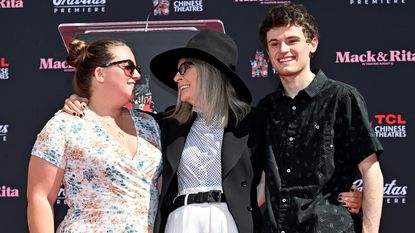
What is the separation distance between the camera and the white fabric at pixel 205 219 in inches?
88.0

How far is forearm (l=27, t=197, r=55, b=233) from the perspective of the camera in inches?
88.2

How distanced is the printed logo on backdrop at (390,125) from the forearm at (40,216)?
2071mm

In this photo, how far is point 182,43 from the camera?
3.53 m

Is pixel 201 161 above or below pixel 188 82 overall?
below

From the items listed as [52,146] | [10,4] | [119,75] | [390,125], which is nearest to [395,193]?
[390,125]

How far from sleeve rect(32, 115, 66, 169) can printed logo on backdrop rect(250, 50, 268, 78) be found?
171cm

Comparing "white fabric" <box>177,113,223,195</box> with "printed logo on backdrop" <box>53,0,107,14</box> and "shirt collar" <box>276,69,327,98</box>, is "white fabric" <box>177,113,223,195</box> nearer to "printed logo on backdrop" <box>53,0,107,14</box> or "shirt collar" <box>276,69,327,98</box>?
"shirt collar" <box>276,69,327,98</box>

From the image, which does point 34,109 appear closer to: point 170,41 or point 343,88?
point 170,41

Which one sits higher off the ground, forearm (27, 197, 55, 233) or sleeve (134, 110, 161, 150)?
sleeve (134, 110, 161, 150)

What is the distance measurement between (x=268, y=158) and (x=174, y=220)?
1.29 feet

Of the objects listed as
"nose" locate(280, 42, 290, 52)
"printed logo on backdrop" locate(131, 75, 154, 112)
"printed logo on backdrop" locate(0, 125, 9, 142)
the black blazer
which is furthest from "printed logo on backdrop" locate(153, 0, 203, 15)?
"nose" locate(280, 42, 290, 52)

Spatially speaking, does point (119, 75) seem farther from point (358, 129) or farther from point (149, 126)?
point (358, 129)

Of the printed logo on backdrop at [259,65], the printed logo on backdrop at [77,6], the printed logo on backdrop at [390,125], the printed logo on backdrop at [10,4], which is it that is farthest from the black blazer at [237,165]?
the printed logo on backdrop at [10,4]

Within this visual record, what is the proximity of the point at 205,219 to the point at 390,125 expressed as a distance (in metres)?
1.79
